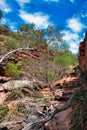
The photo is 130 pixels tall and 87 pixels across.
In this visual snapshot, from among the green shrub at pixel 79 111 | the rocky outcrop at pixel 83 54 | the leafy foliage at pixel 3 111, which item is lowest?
the leafy foliage at pixel 3 111

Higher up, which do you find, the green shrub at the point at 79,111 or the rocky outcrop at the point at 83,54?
the rocky outcrop at the point at 83,54

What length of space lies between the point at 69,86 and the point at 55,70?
23.4 ft

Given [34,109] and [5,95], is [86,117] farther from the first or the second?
[5,95]

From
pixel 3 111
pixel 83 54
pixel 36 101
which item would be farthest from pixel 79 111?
pixel 36 101

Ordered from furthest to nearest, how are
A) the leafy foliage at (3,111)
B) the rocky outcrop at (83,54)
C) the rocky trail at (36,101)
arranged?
the leafy foliage at (3,111)
the rocky trail at (36,101)
the rocky outcrop at (83,54)

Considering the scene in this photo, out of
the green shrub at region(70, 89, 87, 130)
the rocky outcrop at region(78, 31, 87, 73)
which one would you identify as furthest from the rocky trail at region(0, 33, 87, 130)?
the green shrub at region(70, 89, 87, 130)

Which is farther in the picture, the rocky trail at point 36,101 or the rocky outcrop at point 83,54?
the rocky trail at point 36,101

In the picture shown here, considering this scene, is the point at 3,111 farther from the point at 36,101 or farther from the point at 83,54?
the point at 83,54

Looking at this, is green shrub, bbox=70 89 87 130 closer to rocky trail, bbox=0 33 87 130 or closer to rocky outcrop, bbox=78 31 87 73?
rocky trail, bbox=0 33 87 130

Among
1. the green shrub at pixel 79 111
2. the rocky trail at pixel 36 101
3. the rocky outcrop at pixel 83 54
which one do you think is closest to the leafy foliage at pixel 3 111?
the rocky trail at pixel 36 101

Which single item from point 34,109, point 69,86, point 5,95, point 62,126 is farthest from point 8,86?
point 62,126

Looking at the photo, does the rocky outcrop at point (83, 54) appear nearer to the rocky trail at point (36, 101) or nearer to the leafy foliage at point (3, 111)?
the rocky trail at point (36, 101)

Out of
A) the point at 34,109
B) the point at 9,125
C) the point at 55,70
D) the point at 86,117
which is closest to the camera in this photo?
the point at 86,117

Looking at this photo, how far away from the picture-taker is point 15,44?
28969mm
